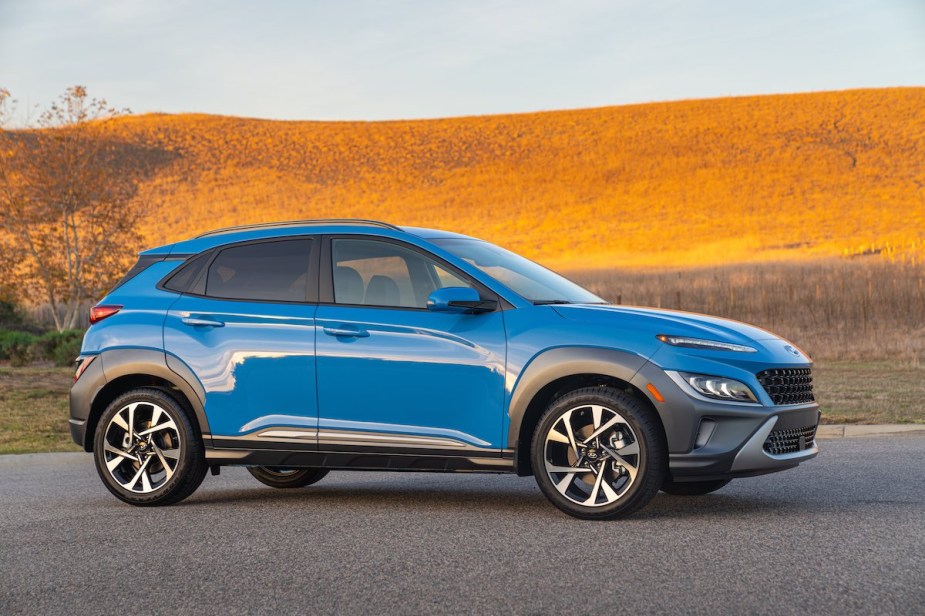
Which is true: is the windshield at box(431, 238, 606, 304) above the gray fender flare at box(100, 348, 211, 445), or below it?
above

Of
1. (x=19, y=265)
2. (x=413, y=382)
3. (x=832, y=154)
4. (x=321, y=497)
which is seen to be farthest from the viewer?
(x=832, y=154)

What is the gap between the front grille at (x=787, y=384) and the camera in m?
7.02

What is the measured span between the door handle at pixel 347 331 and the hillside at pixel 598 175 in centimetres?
4074

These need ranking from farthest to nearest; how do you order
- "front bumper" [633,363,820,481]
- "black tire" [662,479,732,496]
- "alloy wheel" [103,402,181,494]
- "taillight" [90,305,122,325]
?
1. "taillight" [90,305,122,325]
2. "black tire" [662,479,732,496]
3. "alloy wheel" [103,402,181,494]
4. "front bumper" [633,363,820,481]

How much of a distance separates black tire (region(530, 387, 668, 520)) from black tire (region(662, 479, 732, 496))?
1.28m

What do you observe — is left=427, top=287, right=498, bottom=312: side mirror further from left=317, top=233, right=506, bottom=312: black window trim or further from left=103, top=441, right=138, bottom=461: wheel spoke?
left=103, top=441, right=138, bottom=461: wheel spoke

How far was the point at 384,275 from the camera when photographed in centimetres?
774

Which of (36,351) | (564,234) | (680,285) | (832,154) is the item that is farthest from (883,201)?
(36,351)

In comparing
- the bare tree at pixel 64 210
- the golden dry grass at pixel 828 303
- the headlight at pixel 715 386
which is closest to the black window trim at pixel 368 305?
the headlight at pixel 715 386

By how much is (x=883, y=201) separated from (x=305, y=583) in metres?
58.7

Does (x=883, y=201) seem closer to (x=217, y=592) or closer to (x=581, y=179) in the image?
(x=581, y=179)

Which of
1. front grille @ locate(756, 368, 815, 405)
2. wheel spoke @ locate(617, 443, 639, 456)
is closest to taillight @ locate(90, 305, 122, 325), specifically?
wheel spoke @ locate(617, 443, 639, 456)

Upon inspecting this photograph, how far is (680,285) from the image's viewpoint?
117 ft

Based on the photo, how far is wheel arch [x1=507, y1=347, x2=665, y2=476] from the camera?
275 inches
